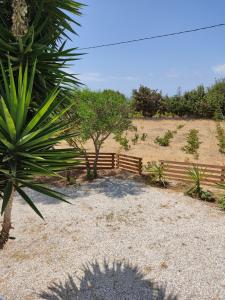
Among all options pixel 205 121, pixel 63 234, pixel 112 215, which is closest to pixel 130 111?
pixel 112 215

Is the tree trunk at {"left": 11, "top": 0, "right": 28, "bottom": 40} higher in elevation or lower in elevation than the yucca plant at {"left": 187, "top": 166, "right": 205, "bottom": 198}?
higher

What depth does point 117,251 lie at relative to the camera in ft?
26.5

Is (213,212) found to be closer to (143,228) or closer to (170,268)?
(143,228)

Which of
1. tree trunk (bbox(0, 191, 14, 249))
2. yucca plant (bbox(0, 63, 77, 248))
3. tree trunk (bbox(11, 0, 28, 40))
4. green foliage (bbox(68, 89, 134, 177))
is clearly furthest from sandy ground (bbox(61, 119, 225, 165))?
yucca plant (bbox(0, 63, 77, 248))

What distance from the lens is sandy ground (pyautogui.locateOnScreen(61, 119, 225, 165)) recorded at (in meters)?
20.6

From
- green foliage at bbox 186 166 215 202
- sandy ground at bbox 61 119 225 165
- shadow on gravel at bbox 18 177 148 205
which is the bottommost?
shadow on gravel at bbox 18 177 148 205

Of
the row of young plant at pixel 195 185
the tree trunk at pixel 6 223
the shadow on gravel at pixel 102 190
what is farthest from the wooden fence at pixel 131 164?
the tree trunk at pixel 6 223

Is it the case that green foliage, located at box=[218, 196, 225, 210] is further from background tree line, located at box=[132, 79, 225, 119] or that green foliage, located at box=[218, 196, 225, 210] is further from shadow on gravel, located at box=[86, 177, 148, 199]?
background tree line, located at box=[132, 79, 225, 119]

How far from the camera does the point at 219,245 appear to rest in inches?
327

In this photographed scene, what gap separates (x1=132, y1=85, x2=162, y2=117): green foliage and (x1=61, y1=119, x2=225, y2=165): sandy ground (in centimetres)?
342

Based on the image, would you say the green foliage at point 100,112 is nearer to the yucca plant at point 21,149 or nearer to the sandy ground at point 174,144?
the sandy ground at point 174,144

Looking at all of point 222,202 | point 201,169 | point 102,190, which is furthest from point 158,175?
point 222,202

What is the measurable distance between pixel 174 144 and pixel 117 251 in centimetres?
1828

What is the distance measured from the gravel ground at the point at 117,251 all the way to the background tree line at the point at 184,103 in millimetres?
26647
